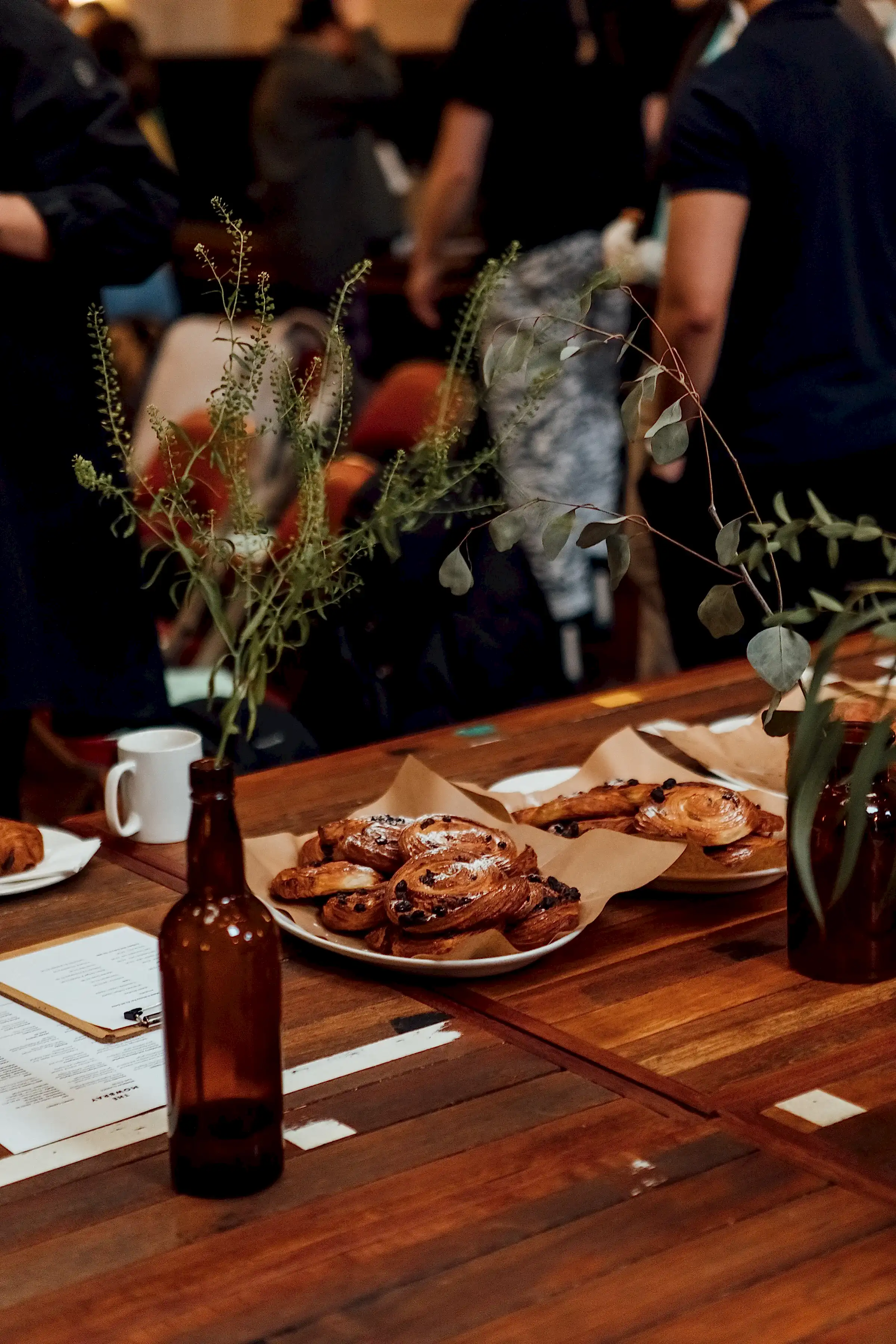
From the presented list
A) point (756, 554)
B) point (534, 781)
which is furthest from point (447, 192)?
point (756, 554)

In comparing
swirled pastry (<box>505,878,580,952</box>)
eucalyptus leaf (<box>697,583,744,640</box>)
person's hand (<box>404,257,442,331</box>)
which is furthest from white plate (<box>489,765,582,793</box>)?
person's hand (<box>404,257,442,331</box>)

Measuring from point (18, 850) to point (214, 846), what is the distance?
54cm

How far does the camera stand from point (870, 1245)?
859 millimetres

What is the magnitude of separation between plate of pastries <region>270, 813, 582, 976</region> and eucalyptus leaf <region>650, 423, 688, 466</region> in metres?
0.31

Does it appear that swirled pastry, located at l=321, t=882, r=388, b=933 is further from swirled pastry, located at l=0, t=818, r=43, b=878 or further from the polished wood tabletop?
swirled pastry, located at l=0, t=818, r=43, b=878

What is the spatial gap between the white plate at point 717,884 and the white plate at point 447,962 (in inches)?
A: 5.3

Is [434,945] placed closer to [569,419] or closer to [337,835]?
[337,835]

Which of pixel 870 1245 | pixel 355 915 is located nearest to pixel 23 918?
pixel 355 915

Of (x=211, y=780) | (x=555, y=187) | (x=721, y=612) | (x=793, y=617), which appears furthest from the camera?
(x=555, y=187)

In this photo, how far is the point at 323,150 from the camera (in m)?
5.18

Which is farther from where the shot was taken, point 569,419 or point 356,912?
point 569,419

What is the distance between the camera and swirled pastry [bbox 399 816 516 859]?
1229mm

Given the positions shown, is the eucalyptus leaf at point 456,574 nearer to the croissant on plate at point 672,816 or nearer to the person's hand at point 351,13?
the croissant on plate at point 672,816

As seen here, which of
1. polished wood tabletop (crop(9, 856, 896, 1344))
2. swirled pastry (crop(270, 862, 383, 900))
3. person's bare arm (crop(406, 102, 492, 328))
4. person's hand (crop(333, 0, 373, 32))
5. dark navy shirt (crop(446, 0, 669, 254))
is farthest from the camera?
person's hand (crop(333, 0, 373, 32))
